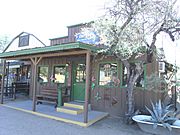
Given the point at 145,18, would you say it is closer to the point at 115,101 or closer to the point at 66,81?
the point at 115,101

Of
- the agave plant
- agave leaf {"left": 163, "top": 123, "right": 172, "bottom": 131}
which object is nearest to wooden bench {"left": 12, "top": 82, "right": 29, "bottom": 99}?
the agave plant

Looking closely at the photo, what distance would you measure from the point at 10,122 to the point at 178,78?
21.4ft

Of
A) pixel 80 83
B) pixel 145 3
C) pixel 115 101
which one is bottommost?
pixel 115 101

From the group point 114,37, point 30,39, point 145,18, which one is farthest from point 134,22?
point 30,39

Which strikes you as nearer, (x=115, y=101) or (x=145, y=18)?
(x=145, y=18)

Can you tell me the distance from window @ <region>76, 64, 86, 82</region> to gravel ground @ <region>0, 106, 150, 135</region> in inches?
112

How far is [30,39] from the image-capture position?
1470 centimetres

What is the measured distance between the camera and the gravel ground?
575 cm

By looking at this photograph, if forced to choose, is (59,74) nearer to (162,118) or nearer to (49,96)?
(49,96)

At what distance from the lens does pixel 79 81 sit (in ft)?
31.9

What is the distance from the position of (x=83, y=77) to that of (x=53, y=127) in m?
3.74

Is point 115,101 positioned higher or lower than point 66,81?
lower

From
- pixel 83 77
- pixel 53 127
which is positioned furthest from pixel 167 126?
pixel 83 77

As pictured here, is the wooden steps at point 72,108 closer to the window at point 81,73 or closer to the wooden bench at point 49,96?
the wooden bench at point 49,96
